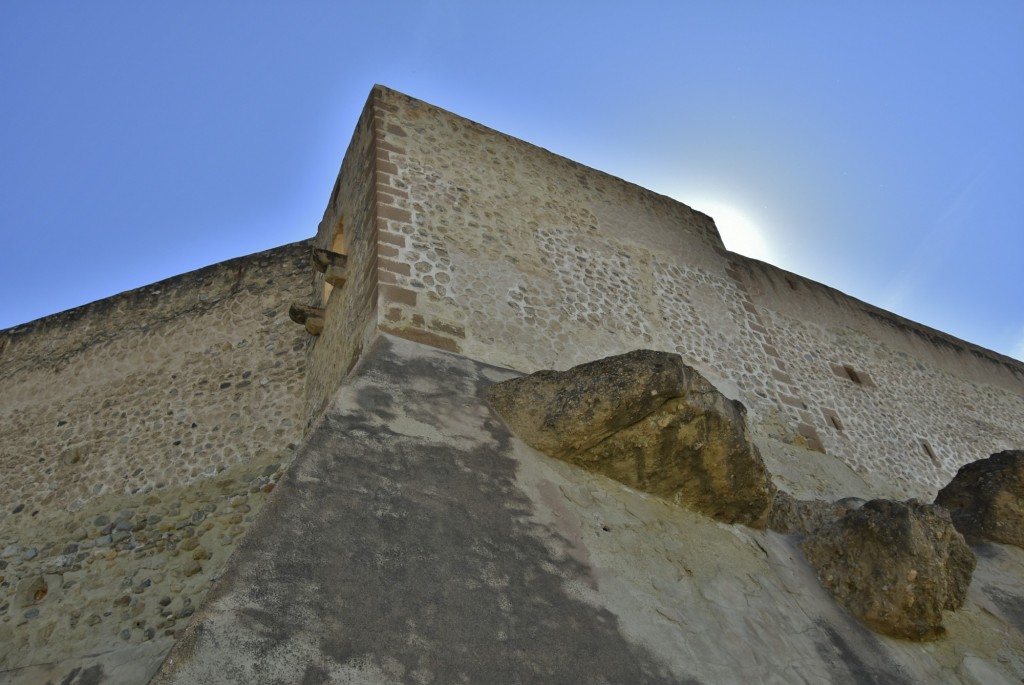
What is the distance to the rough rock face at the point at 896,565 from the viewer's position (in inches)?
159

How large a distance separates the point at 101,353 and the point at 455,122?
394 cm

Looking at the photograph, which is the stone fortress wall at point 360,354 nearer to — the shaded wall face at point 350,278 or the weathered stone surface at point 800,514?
the shaded wall face at point 350,278

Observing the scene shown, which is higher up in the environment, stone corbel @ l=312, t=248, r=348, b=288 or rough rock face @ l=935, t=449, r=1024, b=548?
stone corbel @ l=312, t=248, r=348, b=288

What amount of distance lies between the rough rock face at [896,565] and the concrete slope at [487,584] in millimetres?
106

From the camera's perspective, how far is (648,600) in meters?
3.47

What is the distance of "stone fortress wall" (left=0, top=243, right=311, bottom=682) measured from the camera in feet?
18.1

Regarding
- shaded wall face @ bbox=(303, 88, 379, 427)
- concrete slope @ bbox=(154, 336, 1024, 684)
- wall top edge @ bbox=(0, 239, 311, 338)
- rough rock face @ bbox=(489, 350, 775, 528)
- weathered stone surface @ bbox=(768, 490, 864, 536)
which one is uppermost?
wall top edge @ bbox=(0, 239, 311, 338)

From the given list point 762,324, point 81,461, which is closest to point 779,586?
point 762,324

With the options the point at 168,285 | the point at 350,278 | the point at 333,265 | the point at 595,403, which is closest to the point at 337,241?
the point at 333,265

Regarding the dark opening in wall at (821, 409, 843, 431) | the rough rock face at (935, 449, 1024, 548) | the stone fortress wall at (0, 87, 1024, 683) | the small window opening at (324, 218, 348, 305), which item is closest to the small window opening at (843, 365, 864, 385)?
the stone fortress wall at (0, 87, 1024, 683)

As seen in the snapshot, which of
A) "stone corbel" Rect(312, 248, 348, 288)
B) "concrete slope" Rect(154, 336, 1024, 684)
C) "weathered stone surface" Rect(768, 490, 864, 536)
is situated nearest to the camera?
"concrete slope" Rect(154, 336, 1024, 684)

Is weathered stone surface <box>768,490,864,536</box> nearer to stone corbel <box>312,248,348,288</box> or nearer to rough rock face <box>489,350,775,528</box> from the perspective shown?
rough rock face <box>489,350,775,528</box>

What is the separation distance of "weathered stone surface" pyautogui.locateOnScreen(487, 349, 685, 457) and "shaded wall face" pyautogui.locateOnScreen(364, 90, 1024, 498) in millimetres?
895

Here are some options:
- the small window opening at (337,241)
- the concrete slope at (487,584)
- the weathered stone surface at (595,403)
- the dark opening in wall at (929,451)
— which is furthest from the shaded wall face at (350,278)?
the dark opening in wall at (929,451)
